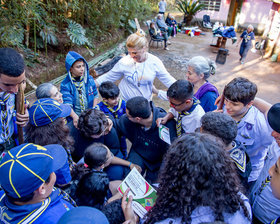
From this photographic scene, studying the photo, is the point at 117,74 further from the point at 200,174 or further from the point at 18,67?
the point at 200,174

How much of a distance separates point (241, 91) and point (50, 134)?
1858 mm

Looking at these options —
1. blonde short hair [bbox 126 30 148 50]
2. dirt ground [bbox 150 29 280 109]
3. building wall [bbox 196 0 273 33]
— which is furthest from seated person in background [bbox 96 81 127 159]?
building wall [bbox 196 0 273 33]

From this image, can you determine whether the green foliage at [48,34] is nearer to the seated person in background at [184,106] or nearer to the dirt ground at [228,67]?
the dirt ground at [228,67]

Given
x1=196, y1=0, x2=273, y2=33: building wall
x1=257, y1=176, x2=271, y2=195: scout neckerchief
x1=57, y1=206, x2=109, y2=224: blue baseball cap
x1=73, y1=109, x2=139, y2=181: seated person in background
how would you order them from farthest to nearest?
x1=196, y1=0, x2=273, y2=33: building wall, x1=73, y1=109, x2=139, y2=181: seated person in background, x1=257, y1=176, x2=271, y2=195: scout neckerchief, x1=57, y1=206, x2=109, y2=224: blue baseball cap

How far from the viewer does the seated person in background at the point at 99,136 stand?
6.65 ft

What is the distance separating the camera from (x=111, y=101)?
8.43 feet

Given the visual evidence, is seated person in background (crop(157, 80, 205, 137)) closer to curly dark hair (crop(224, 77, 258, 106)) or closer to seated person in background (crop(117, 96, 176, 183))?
seated person in background (crop(117, 96, 176, 183))

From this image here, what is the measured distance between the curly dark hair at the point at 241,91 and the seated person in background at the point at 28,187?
1730 millimetres

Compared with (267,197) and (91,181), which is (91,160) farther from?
→ (267,197)

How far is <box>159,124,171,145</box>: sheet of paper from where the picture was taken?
2.05m

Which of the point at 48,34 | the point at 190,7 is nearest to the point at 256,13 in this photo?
the point at 190,7

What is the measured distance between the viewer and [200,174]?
108 centimetres

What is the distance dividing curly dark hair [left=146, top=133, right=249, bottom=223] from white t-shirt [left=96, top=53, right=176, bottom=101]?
67.4 inches

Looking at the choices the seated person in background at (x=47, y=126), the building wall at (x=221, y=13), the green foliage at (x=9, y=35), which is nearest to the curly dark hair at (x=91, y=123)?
the seated person in background at (x=47, y=126)
